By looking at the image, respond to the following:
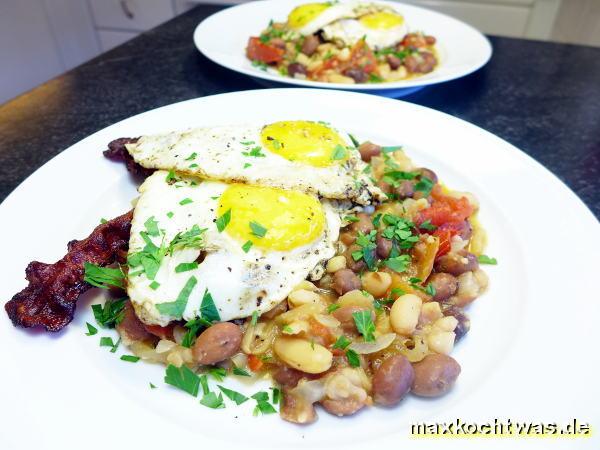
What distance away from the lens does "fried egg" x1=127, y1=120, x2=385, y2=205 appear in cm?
253

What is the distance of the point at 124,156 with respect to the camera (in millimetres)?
2863

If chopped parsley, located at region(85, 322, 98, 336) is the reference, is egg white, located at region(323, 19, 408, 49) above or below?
below

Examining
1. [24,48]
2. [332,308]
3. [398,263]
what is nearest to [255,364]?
[332,308]

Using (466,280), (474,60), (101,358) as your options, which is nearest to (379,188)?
(466,280)

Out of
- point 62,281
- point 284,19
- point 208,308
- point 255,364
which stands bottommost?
point 284,19

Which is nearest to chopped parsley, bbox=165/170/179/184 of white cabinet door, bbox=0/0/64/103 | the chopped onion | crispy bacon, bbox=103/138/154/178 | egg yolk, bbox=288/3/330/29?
crispy bacon, bbox=103/138/154/178

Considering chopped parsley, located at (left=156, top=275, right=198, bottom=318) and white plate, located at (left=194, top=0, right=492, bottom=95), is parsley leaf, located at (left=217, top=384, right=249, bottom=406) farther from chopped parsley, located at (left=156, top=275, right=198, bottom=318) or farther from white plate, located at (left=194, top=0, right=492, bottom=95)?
white plate, located at (left=194, top=0, right=492, bottom=95)

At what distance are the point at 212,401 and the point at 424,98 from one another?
3495 millimetres

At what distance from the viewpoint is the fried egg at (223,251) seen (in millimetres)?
2127

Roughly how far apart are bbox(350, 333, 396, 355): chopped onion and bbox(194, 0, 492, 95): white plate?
227cm

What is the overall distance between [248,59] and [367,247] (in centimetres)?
305

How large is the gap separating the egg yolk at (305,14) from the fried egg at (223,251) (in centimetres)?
327

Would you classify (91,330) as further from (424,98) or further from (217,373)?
(424,98)

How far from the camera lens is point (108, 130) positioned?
3.08m
